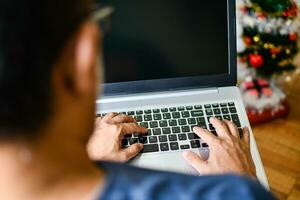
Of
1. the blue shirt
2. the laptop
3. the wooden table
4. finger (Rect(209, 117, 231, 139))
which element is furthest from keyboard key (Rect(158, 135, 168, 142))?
the wooden table

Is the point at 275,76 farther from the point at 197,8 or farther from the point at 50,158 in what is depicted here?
the point at 50,158

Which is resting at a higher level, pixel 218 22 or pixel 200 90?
pixel 218 22

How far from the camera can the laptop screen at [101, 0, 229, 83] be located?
939 mm

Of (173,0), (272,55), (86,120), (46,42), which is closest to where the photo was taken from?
(46,42)

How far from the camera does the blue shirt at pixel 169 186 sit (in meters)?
0.53

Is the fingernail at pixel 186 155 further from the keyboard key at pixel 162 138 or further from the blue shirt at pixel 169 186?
the blue shirt at pixel 169 186

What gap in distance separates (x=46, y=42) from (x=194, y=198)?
27cm

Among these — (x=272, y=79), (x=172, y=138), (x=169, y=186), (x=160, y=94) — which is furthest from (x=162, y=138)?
(x=272, y=79)

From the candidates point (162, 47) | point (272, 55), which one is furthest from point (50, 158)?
point (272, 55)

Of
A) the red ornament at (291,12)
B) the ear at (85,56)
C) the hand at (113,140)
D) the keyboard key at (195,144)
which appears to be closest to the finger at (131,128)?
the hand at (113,140)

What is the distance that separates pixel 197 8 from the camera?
0.94 metres

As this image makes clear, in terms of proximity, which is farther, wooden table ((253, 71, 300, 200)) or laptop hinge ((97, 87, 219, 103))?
wooden table ((253, 71, 300, 200))

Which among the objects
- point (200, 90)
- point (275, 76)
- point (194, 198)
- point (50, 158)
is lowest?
point (275, 76)

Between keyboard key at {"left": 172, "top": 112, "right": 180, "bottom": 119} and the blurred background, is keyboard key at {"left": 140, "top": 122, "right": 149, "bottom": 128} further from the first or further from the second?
the blurred background
